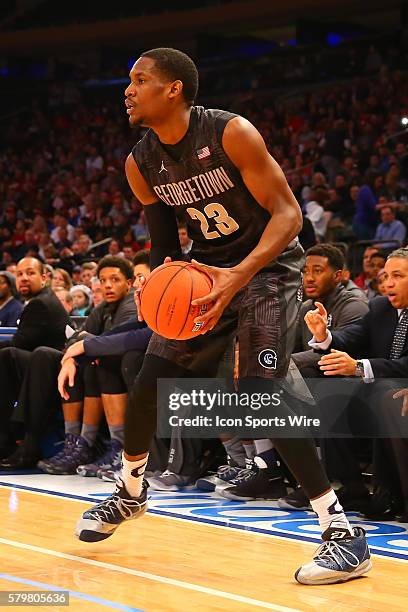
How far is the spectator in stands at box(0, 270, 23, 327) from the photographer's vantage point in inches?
296

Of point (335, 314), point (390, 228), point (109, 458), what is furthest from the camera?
point (390, 228)

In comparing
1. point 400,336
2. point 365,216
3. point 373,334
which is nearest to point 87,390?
point 373,334

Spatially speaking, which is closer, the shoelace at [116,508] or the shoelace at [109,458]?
the shoelace at [116,508]

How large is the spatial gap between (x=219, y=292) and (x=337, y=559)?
0.97 m

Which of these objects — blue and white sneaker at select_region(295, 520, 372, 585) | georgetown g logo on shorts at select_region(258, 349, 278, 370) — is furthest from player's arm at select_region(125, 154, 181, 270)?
blue and white sneaker at select_region(295, 520, 372, 585)

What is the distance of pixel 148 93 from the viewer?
3512mm

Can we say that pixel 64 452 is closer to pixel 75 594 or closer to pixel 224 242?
pixel 224 242

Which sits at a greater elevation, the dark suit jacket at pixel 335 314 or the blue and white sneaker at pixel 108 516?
the dark suit jacket at pixel 335 314

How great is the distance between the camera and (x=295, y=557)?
3.78 m

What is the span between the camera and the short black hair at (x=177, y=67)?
3.52 meters

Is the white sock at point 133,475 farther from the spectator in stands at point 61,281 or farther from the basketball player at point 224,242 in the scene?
the spectator in stands at point 61,281

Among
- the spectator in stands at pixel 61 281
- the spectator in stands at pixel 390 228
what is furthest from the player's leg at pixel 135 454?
the spectator in stands at pixel 390 228

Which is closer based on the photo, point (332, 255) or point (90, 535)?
point (90, 535)

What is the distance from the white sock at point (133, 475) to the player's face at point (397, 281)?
5.54 feet
